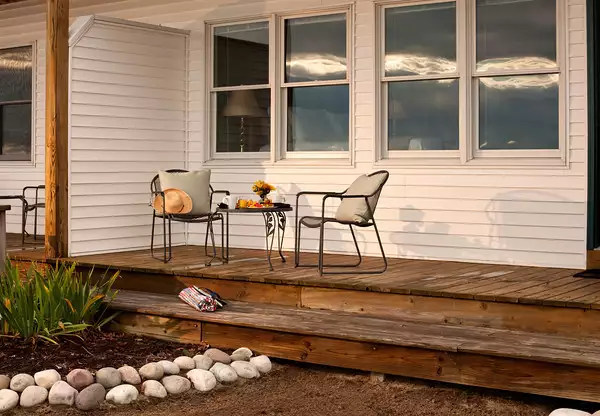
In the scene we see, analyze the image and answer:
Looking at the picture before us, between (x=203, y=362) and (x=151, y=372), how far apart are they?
369 mm

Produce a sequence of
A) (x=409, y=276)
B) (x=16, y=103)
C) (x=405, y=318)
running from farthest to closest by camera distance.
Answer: (x=16, y=103), (x=409, y=276), (x=405, y=318)

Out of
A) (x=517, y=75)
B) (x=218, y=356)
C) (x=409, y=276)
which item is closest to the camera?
(x=218, y=356)

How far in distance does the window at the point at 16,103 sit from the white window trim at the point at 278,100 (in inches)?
101

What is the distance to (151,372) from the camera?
4859 mm

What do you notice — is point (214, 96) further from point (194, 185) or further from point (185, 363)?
point (185, 363)

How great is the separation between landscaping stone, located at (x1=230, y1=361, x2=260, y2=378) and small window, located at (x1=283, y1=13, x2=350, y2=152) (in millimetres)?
3050

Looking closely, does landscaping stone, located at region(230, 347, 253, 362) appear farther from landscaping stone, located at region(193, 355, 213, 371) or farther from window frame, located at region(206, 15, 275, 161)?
window frame, located at region(206, 15, 275, 161)

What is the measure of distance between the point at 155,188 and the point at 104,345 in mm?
2419

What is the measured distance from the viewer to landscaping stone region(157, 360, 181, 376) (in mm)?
4977

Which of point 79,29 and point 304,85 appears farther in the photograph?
point 304,85

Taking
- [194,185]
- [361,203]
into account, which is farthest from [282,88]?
[361,203]

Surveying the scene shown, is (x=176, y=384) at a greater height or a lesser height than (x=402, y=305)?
lesser

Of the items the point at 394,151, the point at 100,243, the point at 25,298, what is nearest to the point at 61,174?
the point at 100,243

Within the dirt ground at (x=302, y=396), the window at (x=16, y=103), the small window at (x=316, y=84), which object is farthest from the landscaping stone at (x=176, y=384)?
the window at (x=16, y=103)
